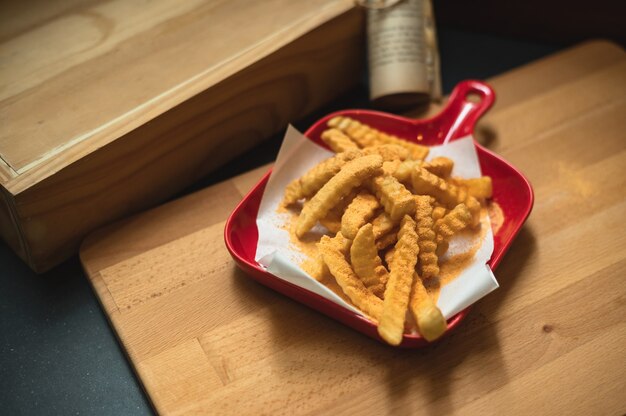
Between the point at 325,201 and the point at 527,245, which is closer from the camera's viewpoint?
the point at 325,201

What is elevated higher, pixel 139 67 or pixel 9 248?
pixel 139 67

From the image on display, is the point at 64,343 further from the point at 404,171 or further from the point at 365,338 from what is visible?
the point at 404,171

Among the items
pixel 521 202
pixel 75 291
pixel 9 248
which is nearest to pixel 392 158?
pixel 521 202

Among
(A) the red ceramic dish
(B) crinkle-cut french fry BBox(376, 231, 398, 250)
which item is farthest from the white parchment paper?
(B) crinkle-cut french fry BBox(376, 231, 398, 250)

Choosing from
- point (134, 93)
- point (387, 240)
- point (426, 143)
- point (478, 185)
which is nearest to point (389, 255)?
point (387, 240)

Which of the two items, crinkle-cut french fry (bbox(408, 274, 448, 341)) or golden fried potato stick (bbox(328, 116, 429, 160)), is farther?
golden fried potato stick (bbox(328, 116, 429, 160))

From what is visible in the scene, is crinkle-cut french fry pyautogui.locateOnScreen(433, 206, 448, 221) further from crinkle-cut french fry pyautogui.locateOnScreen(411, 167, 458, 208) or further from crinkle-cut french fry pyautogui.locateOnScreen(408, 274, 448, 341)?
crinkle-cut french fry pyautogui.locateOnScreen(408, 274, 448, 341)

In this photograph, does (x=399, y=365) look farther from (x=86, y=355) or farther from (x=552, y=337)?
(x=86, y=355)
